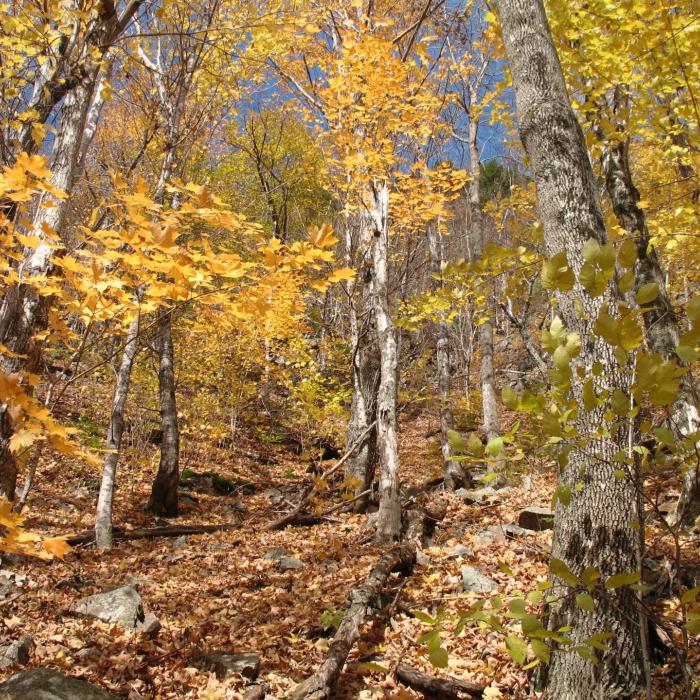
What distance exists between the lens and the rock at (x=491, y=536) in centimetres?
545

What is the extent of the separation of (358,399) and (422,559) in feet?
11.1

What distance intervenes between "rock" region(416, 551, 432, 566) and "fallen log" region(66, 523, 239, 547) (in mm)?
3226

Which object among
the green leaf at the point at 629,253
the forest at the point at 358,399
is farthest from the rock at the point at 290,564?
the green leaf at the point at 629,253

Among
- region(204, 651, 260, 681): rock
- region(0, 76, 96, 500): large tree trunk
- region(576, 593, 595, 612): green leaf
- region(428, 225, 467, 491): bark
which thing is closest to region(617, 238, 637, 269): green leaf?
region(576, 593, 595, 612): green leaf

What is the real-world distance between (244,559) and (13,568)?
2.35m

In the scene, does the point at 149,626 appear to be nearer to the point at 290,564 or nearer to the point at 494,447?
the point at 290,564

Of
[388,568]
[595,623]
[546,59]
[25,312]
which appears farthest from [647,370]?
[388,568]

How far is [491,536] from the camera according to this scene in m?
5.56

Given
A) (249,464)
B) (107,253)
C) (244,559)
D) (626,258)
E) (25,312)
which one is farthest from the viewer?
(249,464)

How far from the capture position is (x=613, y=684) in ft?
7.00

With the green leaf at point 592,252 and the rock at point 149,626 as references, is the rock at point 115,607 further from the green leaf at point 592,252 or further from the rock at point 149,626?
the green leaf at point 592,252

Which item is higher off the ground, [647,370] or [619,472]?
[647,370]

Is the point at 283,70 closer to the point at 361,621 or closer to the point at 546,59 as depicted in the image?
the point at 546,59

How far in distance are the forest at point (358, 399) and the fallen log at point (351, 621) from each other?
0.08ft
